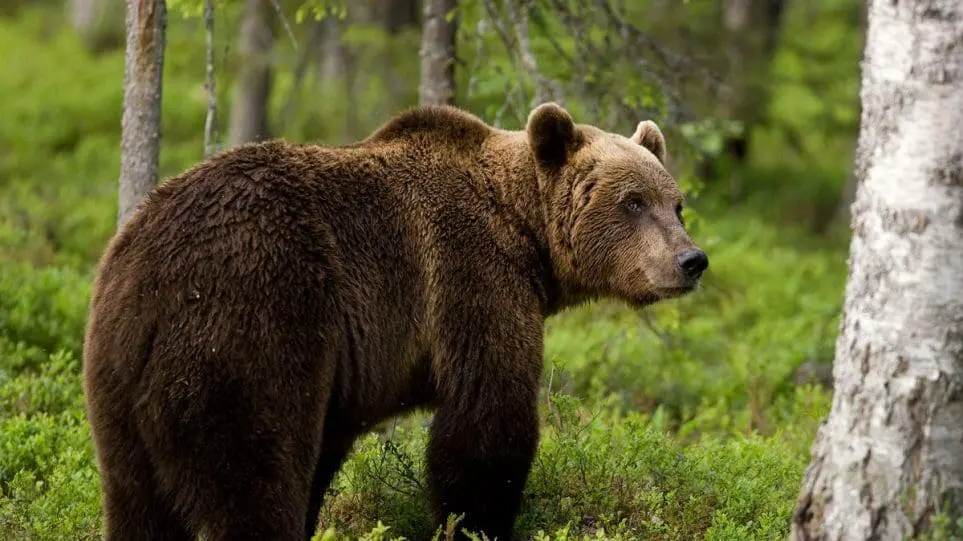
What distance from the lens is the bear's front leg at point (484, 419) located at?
5109 mm

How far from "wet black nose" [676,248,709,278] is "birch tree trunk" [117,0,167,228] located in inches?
115

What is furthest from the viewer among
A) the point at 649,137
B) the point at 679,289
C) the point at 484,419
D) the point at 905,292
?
the point at 649,137

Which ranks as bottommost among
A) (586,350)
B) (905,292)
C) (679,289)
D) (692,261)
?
(586,350)

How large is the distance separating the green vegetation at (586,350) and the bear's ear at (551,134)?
47.1 inches

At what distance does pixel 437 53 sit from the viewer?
821cm

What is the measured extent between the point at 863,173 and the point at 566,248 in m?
1.79

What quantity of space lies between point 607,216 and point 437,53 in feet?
9.87

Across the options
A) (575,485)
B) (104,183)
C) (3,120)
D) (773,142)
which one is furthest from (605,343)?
(773,142)

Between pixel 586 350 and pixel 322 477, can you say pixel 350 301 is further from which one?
pixel 586 350

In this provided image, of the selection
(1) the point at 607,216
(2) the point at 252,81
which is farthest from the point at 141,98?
(2) the point at 252,81

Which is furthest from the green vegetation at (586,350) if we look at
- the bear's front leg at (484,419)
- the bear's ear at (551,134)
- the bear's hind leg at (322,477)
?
the bear's ear at (551,134)

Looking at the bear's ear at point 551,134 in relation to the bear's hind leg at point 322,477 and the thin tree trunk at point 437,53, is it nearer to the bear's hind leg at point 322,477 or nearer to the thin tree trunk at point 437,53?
the bear's hind leg at point 322,477

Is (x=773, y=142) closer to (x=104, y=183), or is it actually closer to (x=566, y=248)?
(x=104, y=183)

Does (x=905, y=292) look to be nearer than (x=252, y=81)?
Yes
